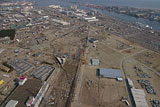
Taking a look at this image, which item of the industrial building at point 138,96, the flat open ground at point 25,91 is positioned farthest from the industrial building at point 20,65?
the industrial building at point 138,96

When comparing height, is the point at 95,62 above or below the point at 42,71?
above

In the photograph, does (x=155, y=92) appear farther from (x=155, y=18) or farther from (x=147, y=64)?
(x=155, y=18)

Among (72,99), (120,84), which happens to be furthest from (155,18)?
(72,99)

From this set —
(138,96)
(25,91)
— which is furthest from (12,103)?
(138,96)

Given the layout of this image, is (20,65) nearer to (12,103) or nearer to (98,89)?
(12,103)

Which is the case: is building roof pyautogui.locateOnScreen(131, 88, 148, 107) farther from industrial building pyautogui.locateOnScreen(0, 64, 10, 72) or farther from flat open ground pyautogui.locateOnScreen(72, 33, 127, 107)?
industrial building pyautogui.locateOnScreen(0, 64, 10, 72)

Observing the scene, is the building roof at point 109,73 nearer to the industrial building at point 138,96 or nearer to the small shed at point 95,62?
the small shed at point 95,62
